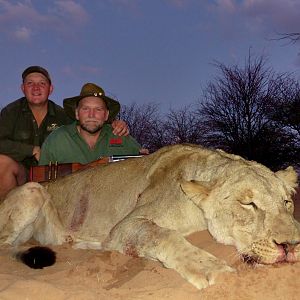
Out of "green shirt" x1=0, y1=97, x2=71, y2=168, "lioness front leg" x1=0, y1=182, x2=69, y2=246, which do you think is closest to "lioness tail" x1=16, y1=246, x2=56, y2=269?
"lioness front leg" x1=0, y1=182, x2=69, y2=246

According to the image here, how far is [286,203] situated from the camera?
3.84 m

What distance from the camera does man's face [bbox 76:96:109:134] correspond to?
7387mm

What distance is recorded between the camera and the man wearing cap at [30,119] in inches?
327

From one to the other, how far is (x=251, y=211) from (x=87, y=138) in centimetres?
420

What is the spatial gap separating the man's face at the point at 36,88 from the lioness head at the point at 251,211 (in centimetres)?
503

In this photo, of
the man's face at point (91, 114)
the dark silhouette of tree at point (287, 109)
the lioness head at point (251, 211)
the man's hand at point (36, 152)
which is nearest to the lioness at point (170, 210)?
the lioness head at point (251, 211)

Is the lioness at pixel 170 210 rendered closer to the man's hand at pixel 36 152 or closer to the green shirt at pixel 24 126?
the man's hand at pixel 36 152

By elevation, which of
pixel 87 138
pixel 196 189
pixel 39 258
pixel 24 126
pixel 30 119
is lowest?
pixel 39 258

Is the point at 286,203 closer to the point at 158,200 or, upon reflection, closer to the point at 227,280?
the point at 227,280

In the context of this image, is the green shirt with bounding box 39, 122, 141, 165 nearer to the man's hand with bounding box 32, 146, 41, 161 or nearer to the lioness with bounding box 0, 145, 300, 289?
the man's hand with bounding box 32, 146, 41, 161

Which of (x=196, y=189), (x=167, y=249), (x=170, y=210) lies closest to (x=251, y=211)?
(x=196, y=189)

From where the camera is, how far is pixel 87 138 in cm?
Answer: 749

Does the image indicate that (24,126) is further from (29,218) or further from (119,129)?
(29,218)

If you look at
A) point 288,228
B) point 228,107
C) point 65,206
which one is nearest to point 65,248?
point 65,206
